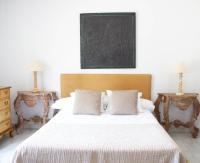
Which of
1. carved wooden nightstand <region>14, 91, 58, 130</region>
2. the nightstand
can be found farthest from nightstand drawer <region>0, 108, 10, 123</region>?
carved wooden nightstand <region>14, 91, 58, 130</region>

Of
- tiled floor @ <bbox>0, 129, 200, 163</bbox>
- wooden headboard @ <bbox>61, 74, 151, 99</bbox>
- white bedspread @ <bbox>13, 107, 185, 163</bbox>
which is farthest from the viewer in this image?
wooden headboard @ <bbox>61, 74, 151, 99</bbox>

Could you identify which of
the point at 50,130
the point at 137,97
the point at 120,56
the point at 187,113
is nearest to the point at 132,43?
the point at 120,56

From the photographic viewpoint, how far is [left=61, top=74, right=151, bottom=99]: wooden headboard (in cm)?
435

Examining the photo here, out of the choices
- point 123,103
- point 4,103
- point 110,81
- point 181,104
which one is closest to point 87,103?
point 123,103

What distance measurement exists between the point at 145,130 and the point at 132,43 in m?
1.92

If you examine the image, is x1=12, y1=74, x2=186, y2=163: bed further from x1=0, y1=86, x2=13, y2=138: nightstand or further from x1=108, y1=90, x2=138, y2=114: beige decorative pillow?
x1=0, y1=86, x2=13, y2=138: nightstand

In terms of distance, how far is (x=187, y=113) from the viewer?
4.45 m

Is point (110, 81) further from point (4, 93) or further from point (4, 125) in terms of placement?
point (4, 125)

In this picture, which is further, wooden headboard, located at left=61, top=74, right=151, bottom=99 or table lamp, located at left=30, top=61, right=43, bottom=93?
wooden headboard, located at left=61, top=74, right=151, bottom=99

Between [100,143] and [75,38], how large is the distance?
2.46 m

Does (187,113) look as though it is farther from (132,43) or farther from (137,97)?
(132,43)

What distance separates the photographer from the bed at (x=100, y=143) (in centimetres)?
231

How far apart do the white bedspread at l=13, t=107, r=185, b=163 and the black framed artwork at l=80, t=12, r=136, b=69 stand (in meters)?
1.74

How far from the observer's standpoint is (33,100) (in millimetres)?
4305
